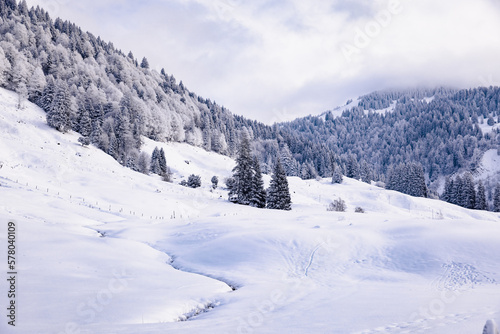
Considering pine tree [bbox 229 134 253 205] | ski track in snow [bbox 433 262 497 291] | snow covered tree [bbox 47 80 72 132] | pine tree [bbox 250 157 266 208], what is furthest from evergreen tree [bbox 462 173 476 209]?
snow covered tree [bbox 47 80 72 132]

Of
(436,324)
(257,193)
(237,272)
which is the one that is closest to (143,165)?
(257,193)

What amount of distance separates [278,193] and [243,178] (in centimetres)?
595

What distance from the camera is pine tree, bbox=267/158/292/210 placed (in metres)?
41.3

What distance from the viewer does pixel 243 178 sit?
43344 mm

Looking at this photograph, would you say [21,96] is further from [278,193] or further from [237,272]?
[237,272]

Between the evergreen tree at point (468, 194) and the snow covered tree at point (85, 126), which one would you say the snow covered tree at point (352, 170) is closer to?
the evergreen tree at point (468, 194)

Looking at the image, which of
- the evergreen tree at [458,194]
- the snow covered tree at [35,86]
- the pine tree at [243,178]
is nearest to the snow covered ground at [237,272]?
the pine tree at [243,178]

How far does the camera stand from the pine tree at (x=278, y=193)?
136 feet

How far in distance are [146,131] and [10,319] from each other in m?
87.5

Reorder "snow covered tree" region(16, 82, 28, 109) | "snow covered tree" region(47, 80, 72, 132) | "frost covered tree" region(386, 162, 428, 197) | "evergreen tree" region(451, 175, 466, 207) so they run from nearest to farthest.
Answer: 1. "snow covered tree" region(47, 80, 72, 132)
2. "snow covered tree" region(16, 82, 28, 109)
3. "evergreen tree" region(451, 175, 466, 207)
4. "frost covered tree" region(386, 162, 428, 197)

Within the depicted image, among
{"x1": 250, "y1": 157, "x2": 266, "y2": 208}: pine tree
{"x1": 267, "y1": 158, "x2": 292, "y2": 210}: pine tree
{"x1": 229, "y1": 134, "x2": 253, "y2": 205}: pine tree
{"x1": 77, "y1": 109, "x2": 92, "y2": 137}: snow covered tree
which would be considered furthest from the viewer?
{"x1": 77, "y1": 109, "x2": 92, "y2": 137}: snow covered tree

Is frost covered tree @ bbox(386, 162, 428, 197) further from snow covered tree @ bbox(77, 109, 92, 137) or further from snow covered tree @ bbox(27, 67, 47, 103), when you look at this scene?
snow covered tree @ bbox(27, 67, 47, 103)

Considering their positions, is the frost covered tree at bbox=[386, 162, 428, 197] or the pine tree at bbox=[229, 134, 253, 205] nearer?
the pine tree at bbox=[229, 134, 253, 205]

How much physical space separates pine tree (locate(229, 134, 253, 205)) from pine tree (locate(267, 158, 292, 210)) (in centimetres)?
340
